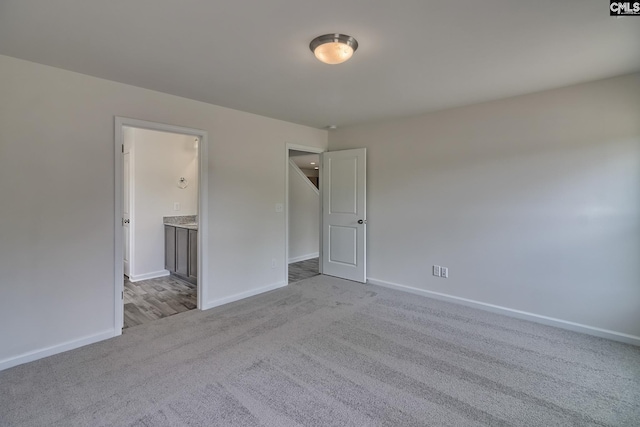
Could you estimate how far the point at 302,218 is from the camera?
20.7ft

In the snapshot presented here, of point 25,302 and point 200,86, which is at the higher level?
point 200,86

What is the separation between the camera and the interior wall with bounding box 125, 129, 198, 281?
4578 millimetres

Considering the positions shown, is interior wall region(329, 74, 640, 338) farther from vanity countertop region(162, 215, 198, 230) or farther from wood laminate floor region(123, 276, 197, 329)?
vanity countertop region(162, 215, 198, 230)

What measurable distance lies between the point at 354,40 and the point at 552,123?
91.8 inches

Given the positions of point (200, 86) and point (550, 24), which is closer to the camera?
point (550, 24)

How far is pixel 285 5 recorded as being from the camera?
1.66m

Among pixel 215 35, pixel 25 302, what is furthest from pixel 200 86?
pixel 25 302

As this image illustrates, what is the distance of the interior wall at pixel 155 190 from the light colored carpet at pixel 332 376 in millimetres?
2004

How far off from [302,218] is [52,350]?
14.4 feet

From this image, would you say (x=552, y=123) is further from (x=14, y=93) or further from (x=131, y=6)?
(x=14, y=93)

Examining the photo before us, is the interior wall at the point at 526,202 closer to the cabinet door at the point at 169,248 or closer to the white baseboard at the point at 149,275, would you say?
the cabinet door at the point at 169,248

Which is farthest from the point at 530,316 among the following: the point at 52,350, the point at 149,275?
the point at 149,275

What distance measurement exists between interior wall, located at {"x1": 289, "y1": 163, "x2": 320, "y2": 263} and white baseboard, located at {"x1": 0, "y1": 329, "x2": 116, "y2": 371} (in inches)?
140

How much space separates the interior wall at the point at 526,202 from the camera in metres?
2.70
